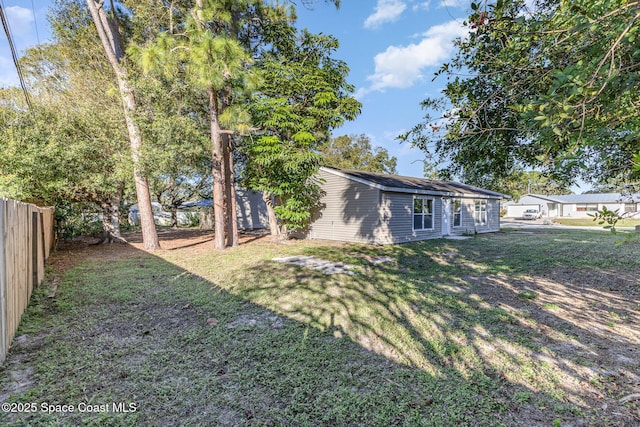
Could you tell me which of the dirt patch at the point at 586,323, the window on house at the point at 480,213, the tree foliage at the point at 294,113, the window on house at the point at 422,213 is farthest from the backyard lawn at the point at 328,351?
the window on house at the point at 480,213

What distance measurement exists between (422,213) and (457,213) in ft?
10.6

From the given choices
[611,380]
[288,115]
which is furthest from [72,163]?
[611,380]

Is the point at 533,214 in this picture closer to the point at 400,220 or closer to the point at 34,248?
the point at 400,220

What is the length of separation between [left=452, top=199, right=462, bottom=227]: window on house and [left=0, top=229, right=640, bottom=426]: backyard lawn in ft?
30.2

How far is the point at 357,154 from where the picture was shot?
106ft

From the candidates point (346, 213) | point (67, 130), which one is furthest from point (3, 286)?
point (346, 213)

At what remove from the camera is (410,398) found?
2.48 m

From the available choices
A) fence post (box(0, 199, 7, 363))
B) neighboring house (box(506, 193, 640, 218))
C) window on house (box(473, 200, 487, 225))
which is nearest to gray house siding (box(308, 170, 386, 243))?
window on house (box(473, 200, 487, 225))

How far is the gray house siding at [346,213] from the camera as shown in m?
12.2

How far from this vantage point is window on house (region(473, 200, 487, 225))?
17.0m

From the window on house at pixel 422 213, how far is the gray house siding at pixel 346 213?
2.46 metres

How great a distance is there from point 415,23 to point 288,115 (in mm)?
5646

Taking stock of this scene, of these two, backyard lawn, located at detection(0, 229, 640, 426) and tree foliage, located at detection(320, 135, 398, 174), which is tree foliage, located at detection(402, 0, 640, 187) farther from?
tree foliage, located at detection(320, 135, 398, 174)

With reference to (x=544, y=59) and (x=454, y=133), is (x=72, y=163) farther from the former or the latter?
(x=544, y=59)
